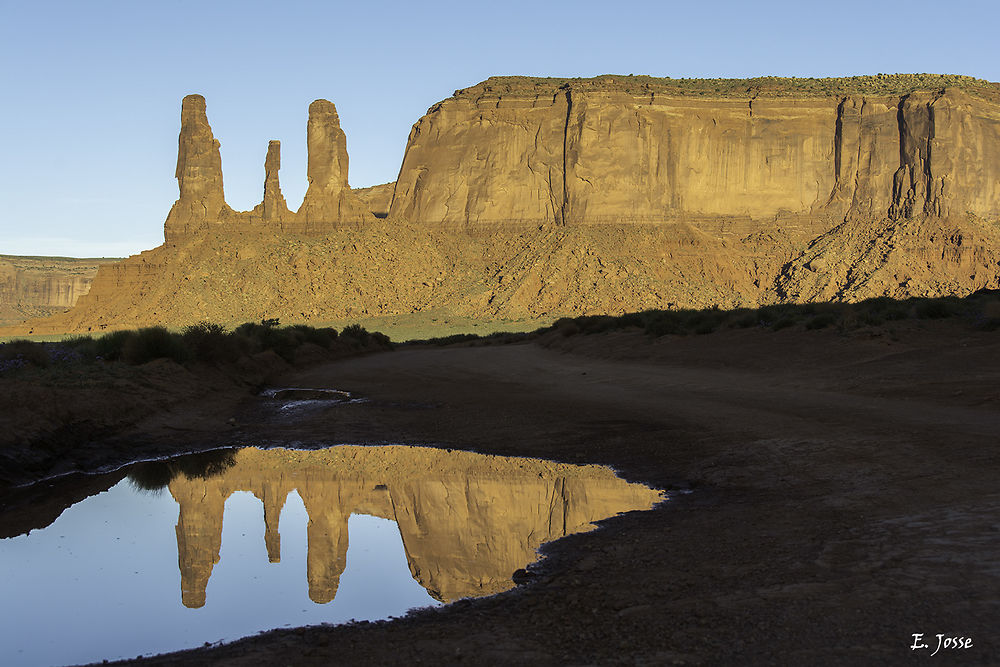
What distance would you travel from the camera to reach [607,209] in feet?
306

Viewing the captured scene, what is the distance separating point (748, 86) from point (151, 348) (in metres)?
98.3

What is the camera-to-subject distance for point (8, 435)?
1064 cm

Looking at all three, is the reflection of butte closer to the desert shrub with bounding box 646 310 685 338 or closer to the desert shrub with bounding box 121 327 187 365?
the desert shrub with bounding box 121 327 187 365

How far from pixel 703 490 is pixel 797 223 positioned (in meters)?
93.9

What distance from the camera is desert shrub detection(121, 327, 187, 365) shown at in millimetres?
18703

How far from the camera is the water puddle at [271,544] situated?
17.9ft

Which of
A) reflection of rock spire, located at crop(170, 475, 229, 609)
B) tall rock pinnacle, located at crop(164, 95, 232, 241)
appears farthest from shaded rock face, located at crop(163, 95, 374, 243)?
reflection of rock spire, located at crop(170, 475, 229, 609)

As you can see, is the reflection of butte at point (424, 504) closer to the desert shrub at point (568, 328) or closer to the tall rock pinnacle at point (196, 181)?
the desert shrub at point (568, 328)

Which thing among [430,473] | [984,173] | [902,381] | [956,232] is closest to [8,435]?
[430,473]

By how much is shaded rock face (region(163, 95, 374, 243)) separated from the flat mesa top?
19.4 metres

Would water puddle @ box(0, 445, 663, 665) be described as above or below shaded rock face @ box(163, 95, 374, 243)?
below

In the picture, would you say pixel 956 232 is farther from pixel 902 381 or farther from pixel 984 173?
pixel 902 381

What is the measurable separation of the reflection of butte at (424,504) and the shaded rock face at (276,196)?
85.1 meters

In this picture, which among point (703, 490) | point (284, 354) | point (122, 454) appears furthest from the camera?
point (284, 354)
